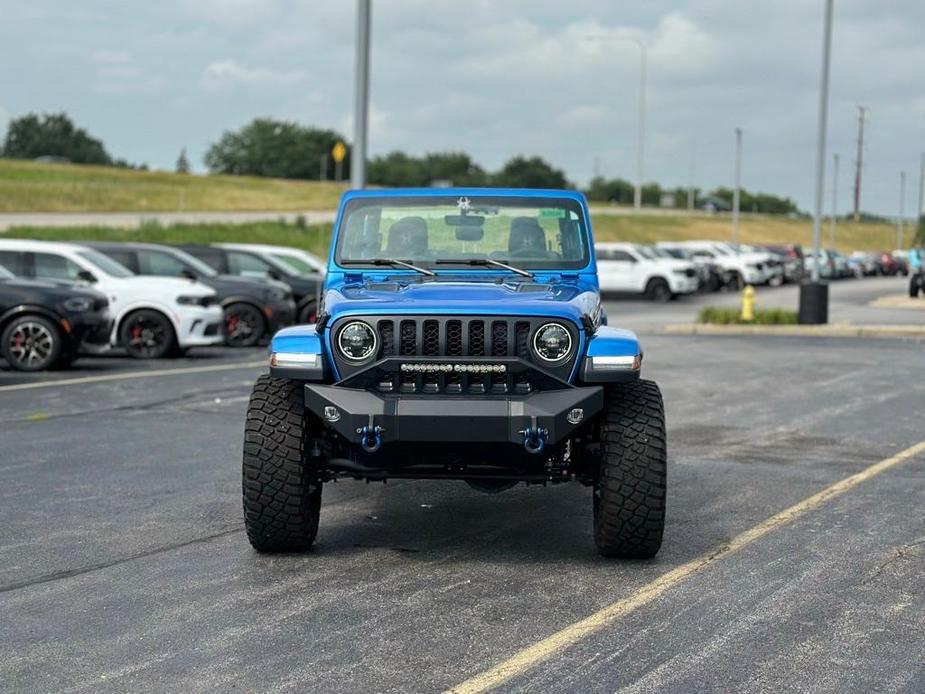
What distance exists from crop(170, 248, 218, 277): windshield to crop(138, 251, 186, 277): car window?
0.16 m

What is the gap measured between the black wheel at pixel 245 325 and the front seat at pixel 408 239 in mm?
12924

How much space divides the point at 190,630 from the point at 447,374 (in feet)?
5.93

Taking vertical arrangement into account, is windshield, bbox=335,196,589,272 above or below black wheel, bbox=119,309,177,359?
above

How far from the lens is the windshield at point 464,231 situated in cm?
826

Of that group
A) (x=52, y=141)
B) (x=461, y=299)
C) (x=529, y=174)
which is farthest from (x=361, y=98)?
(x=52, y=141)

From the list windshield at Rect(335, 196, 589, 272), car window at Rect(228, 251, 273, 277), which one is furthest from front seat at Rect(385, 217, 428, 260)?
car window at Rect(228, 251, 273, 277)

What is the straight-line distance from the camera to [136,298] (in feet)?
60.6

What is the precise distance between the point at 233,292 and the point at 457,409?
1499 cm

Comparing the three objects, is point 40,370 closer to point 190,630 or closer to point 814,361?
point 814,361

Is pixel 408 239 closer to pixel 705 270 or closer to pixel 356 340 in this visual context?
pixel 356 340

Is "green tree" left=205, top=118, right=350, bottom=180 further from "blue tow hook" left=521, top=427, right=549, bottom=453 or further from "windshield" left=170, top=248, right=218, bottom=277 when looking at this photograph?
"blue tow hook" left=521, top=427, right=549, bottom=453

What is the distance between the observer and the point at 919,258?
3969 centimetres

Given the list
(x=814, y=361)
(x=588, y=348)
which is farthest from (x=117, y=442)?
(x=814, y=361)

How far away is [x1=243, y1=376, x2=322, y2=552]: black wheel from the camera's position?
667cm
